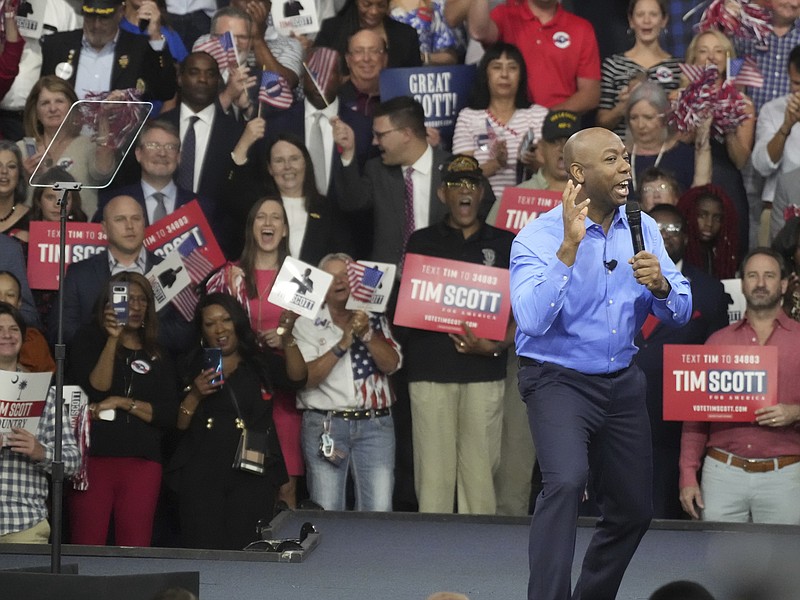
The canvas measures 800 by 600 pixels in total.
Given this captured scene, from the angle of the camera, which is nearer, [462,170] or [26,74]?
[462,170]

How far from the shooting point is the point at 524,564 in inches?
232

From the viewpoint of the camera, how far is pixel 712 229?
777cm

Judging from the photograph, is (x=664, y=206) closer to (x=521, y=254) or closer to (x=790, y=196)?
(x=790, y=196)

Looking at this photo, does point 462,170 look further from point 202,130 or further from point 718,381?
point 718,381

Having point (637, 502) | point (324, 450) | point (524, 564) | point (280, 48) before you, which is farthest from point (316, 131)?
point (637, 502)

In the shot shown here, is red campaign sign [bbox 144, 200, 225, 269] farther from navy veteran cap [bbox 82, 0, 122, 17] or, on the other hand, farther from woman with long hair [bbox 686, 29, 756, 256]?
woman with long hair [bbox 686, 29, 756, 256]

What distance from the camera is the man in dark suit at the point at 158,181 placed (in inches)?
316

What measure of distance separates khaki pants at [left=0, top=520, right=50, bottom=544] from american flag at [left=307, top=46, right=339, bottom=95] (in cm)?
291

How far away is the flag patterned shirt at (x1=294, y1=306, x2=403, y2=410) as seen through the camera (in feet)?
24.8

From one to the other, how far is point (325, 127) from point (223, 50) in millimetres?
731

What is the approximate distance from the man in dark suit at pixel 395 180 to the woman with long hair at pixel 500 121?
22 centimetres

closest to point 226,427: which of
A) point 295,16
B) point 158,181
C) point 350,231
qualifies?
point 350,231

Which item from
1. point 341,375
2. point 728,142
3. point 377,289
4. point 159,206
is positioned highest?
point 728,142

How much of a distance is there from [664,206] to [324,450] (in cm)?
212
